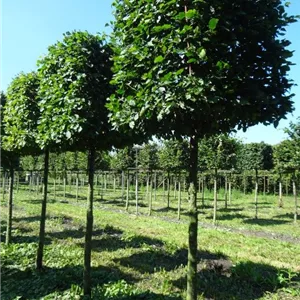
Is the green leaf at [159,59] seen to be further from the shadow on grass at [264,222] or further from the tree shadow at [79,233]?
the shadow on grass at [264,222]

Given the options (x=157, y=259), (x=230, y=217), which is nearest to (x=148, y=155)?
(x=230, y=217)

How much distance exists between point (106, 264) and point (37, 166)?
3523 cm

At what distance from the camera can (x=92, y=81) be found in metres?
5.80

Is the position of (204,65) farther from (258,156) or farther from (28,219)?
(258,156)

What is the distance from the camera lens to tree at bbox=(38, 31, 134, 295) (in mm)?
5590

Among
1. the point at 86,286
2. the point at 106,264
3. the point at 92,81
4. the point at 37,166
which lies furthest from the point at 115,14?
the point at 37,166

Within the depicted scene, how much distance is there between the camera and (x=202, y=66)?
12.2 feet

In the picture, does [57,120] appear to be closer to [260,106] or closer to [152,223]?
[260,106]

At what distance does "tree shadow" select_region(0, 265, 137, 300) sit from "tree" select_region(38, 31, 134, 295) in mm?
969

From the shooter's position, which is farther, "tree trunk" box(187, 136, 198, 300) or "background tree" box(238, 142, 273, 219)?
"background tree" box(238, 142, 273, 219)

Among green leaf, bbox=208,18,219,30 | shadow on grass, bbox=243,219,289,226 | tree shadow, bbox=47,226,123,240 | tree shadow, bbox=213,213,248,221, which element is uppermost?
green leaf, bbox=208,18,219,30

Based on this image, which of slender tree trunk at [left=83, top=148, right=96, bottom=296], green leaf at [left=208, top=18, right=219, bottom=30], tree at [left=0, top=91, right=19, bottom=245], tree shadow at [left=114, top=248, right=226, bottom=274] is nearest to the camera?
green leaf at [left=208, top=18, right=219, bottom=30]

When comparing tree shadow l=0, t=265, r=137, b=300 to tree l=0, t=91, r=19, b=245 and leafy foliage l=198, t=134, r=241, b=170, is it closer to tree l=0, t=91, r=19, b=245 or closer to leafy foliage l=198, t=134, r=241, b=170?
tree l=0, t=91, r=19, b=245

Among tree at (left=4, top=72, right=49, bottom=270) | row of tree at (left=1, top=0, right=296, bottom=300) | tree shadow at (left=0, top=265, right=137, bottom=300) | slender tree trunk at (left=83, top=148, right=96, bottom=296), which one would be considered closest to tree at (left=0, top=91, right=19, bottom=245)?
tree at (left=4, top=72, right=49, bottom=270)
